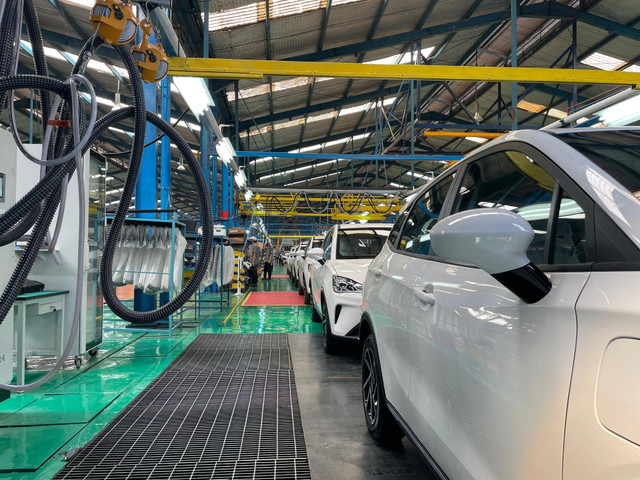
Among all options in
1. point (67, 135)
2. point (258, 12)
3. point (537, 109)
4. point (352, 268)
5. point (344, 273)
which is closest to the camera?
point (67, 135)

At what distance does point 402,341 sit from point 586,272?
46.8 inches

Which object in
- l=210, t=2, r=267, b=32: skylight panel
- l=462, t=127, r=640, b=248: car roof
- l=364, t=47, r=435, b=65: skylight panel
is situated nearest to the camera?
l=462, t=127, r=640, b=248: car roof

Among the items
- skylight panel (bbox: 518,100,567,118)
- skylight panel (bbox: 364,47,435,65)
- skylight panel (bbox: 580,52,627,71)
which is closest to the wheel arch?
skylight panel (bbox: 364,47,435,65)

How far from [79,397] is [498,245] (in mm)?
4005

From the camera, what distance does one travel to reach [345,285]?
4852 mm

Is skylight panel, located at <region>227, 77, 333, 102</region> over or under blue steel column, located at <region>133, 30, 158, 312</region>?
over

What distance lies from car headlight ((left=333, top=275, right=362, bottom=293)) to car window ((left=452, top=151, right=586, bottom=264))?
109 inches

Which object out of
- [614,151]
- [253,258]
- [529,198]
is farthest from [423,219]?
[253,258]

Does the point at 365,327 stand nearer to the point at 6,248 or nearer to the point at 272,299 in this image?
the point at 6,248

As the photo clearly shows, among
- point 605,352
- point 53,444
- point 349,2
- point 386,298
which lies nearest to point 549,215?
point 605,352

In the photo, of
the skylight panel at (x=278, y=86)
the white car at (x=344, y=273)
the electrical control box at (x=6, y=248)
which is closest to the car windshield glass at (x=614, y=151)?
Result: the electrical control box at (x=6, y=248)

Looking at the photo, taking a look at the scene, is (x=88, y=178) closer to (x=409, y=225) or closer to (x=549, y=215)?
(x=409, y=225)

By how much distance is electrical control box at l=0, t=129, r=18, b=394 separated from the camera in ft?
9.57

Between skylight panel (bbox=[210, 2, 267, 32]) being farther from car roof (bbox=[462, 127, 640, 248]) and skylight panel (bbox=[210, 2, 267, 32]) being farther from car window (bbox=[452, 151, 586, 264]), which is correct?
car roof (bbox=[462, 127, 640, 248])
